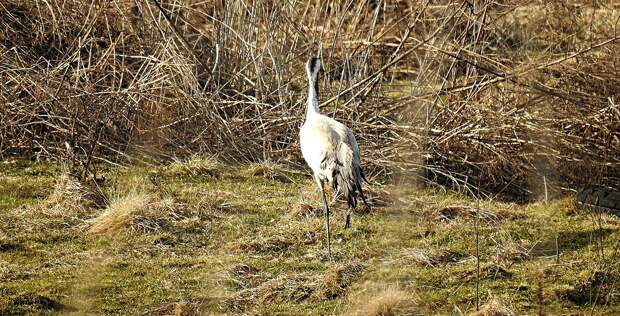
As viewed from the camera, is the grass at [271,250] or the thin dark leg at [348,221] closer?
the grass at [271,250]

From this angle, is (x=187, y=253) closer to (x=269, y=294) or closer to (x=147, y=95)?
(x=269, y=294)

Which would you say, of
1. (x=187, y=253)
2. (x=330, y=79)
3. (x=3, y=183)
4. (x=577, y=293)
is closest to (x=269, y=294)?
(x=187, y=253)

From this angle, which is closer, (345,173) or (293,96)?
(345,173)

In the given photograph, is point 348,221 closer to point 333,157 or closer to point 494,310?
point 333,157

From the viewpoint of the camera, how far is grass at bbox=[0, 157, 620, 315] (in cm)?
629

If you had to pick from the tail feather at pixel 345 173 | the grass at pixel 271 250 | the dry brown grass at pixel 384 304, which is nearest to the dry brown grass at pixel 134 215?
the grass at pixel 271 250

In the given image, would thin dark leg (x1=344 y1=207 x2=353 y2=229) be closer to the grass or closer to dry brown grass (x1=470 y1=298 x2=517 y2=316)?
the grass

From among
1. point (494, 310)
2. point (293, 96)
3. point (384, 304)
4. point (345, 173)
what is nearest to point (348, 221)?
point (345, 173)

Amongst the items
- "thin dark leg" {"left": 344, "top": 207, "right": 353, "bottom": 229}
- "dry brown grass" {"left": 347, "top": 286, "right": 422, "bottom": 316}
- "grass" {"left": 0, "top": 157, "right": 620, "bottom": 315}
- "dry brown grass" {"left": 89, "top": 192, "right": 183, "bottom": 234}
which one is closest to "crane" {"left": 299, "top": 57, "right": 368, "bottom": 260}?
"thin dark leg" {"left": 344, "top": 207, "right": 353, "bottom": 229}

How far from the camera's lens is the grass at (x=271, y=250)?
20.6 feet

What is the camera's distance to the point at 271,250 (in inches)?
283

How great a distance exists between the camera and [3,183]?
27.5 ft

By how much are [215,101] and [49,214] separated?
80.2 inches

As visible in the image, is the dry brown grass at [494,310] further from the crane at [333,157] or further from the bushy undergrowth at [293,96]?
the bushy undergrowth at [293,96]
